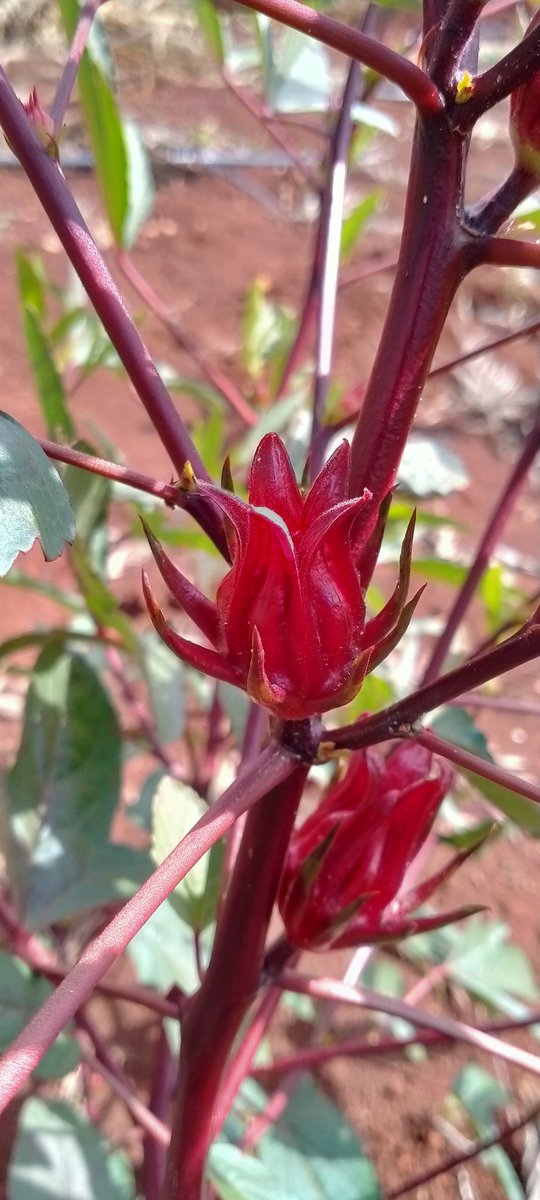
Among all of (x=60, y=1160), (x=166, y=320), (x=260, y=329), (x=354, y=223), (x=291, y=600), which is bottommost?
(x=60, y=1160)

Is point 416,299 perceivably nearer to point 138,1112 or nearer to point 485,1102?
point 138,1112

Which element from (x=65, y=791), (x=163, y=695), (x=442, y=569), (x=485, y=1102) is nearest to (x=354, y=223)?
(x=442, y=569)

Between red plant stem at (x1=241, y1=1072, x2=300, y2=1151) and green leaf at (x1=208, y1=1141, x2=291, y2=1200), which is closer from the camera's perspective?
green leaf at (x1=208, y1=1141, x2=291, y2=1200)

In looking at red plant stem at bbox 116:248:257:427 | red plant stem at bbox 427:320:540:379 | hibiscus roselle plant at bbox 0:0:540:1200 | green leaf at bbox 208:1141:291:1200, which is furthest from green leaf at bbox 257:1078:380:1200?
red plant stem at bbox 116:248:257:427

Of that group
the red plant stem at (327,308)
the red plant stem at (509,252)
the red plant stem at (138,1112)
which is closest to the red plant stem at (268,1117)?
the red plant stem at (138,1112)

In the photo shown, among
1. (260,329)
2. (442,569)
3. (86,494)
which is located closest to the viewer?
(86,494)

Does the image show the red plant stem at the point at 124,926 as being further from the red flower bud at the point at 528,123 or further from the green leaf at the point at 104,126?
the green leaf at the point at 104,126

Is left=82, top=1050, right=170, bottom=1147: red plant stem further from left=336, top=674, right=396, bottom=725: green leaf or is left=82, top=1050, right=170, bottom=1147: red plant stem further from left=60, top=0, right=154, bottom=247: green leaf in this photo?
left=60, top=0, right=154, bottom=247: green leaf
